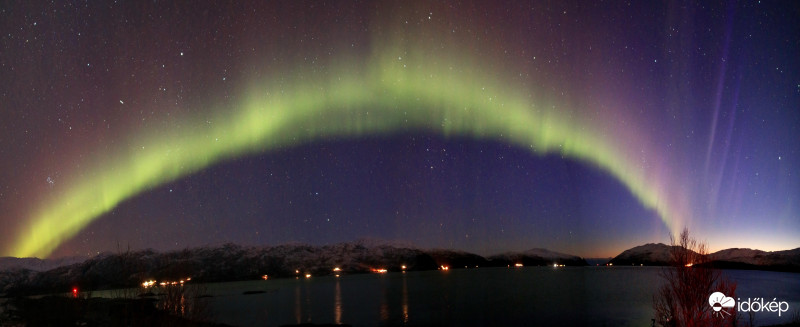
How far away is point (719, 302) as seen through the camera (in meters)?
20.0

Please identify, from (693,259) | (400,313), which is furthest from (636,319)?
(693,259)

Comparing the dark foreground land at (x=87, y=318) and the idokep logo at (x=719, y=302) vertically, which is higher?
the idokep logo at (x=719, y=302)

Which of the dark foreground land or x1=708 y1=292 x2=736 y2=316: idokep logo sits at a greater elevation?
x1=708 y1=292 x2=736 y2=316: idokep logo

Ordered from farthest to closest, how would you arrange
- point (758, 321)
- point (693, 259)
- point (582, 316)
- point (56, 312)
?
point (582, 316) → point (56, 312) → point (758, 321) → point (693, 259)

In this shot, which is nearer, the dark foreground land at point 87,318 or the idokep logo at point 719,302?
the idokep logo at point 719,302

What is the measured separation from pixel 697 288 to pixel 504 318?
36.9m

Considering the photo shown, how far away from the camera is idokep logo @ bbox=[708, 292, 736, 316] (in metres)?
19.5

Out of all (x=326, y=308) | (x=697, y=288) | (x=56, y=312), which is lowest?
(x=326, y=308)

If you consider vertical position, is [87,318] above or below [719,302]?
below

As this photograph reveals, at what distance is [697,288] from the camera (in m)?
19.5

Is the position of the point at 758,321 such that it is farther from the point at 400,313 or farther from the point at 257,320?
the point at 257,320

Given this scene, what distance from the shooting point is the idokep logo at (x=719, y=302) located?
19.5 m

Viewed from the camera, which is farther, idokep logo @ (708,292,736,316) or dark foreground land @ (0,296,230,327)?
dark foreground land @ (0,296,230,327)

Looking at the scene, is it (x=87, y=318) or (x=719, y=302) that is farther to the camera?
(x=87, y=318)
